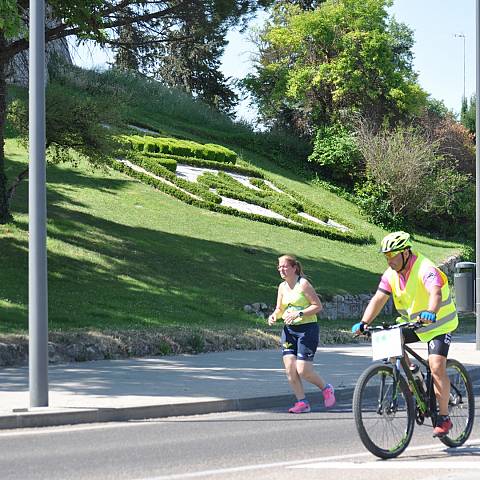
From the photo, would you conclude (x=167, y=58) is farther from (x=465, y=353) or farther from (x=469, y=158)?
(x=465, y=353)

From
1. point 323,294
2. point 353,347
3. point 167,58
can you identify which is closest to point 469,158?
point 167,58

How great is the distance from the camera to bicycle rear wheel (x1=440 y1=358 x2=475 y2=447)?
9961 mm

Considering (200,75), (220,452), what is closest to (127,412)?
(220,452)

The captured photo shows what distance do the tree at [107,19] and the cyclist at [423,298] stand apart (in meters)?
17.2

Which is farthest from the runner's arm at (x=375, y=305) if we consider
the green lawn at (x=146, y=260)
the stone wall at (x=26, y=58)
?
the stone wall at (x=26, y=58)

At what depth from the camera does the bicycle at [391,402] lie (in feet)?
29.9

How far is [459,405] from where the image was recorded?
10.1m

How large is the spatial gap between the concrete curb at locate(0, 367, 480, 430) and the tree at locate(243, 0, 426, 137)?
4671 cm

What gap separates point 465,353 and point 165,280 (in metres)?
9.32

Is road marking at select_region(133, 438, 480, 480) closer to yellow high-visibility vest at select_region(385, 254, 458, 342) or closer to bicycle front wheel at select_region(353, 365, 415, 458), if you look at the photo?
bicycle front wheel at select_region(353, 365, 415, 458)

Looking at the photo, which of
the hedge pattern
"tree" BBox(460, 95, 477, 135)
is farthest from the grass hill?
"tree" BBox(460, 95, 477, 135)

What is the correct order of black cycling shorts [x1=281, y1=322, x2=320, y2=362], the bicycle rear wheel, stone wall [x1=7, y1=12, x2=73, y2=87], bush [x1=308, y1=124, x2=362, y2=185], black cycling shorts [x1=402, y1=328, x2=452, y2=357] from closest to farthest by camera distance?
black cycling shorts [x1=402, y1=328, x2=452, y2=357]
the bicycle rear wheel
black cycling shorts [x1=281, y1=322, x2=320, y2=362]
stone wall [x1=7, y1=12, x2=73, y2=87]
bush [x1=308, y1=124, x2=362, y2=185]

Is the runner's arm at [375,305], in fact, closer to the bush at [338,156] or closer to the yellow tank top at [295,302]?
the yellow tank top at [295,302]

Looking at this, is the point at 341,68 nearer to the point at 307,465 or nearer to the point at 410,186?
the point at 410,186
